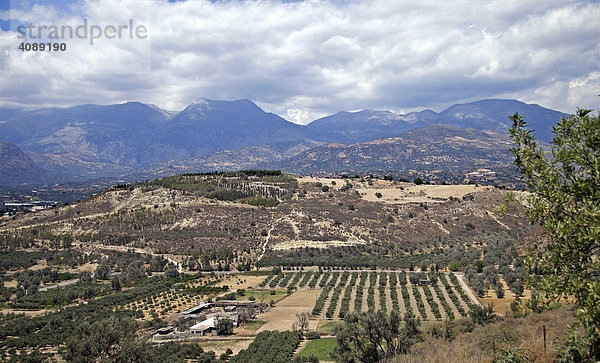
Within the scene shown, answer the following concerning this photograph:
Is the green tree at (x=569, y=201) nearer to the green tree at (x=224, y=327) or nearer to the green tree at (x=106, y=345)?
the green tree at (x=106, y=345)

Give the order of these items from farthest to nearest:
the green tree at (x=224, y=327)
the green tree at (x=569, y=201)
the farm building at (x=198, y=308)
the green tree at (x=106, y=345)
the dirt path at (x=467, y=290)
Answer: the farm building at (x=198, y=308) → the dirt path at (x=467, y=290) → the green tree at (x=224, y=327) → the green tree at (x=106, y=345) → the green tree at (x=569, y=201)

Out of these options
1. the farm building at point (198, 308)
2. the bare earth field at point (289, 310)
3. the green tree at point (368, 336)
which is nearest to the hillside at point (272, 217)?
the bare earth field at point (289, 310)

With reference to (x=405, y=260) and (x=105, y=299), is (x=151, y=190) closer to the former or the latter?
(x=105, y=299)

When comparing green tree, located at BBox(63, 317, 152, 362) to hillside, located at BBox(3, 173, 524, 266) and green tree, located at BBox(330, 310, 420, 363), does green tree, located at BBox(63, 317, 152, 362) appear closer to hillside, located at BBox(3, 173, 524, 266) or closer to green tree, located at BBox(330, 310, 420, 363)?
green tree, located at BBox(330, 310, 420, 363)

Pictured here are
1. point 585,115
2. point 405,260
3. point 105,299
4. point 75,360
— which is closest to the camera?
point 585,115

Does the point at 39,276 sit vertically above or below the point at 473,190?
below

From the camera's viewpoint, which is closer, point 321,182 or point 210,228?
point 210,228

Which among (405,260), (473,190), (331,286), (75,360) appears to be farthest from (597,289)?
(473,190)

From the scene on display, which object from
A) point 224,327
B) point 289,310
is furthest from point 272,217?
point 224,327
